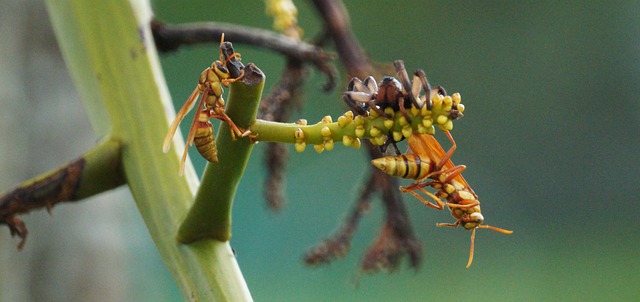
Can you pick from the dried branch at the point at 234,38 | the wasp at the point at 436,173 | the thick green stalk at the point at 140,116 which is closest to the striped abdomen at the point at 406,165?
the wasp at the point at 436,173

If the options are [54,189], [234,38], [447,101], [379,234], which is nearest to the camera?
[447,101]

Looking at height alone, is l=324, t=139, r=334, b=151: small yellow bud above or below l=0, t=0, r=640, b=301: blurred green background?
above

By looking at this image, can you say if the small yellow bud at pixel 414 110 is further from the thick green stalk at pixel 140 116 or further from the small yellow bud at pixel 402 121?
the thick green stalk at pixel 140 116

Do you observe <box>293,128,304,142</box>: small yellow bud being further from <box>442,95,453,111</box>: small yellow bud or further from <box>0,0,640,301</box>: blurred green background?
<box>0,0,640,301</box>: blurred green background

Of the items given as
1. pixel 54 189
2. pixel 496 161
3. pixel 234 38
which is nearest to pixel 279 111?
pixel 234 38

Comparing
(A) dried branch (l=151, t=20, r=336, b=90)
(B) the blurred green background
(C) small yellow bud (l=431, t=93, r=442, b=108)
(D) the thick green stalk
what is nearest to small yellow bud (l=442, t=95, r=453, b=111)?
(C) small yellow bud (l=431, t=93, r=442, b=108)

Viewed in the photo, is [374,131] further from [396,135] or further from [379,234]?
[379,234]
